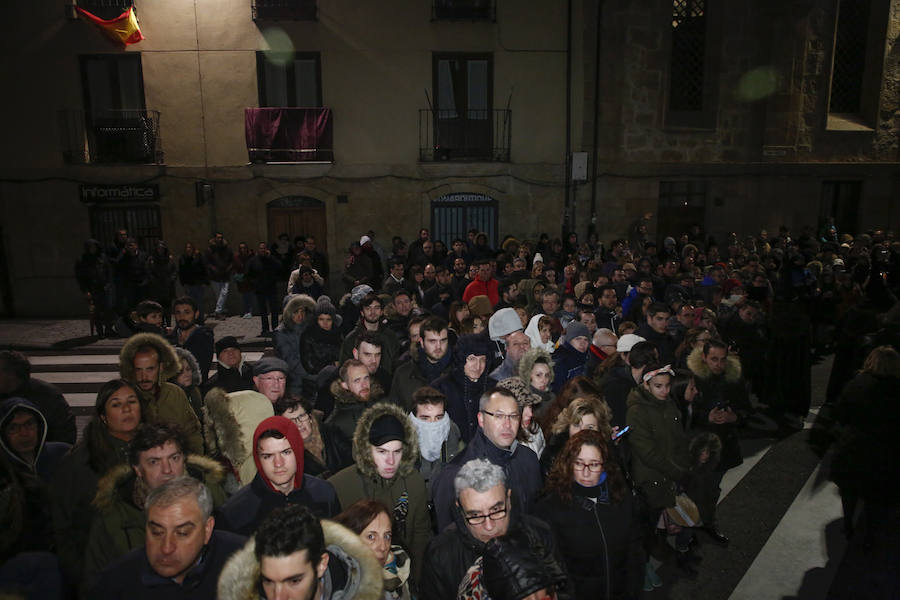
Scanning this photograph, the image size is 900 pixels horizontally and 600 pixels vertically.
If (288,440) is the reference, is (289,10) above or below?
above

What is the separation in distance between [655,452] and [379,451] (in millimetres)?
2229

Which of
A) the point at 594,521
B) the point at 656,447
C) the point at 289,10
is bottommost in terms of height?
the point at 656,447

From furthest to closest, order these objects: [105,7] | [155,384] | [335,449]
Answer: [105,7] → [155,384] → [335,449]

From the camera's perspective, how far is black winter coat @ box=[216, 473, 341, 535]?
322 cm

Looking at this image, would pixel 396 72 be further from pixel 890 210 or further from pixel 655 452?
pixel 890 210

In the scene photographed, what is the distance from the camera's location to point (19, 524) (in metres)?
3.10

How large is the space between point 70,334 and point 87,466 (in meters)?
10.4

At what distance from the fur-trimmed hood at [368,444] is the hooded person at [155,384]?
1.53 m

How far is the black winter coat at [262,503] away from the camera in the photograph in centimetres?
322

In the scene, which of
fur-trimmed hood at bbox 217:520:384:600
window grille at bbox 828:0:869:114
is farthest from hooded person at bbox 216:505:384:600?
window grille at bbox 828:0:869:114

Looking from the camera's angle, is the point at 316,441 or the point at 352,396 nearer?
the point at 316,441

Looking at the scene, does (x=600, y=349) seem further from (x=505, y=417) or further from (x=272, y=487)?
(x=272, y=487)

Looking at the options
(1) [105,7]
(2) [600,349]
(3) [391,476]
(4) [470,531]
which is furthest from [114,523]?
(1) [105,7]

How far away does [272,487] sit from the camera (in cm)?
330
